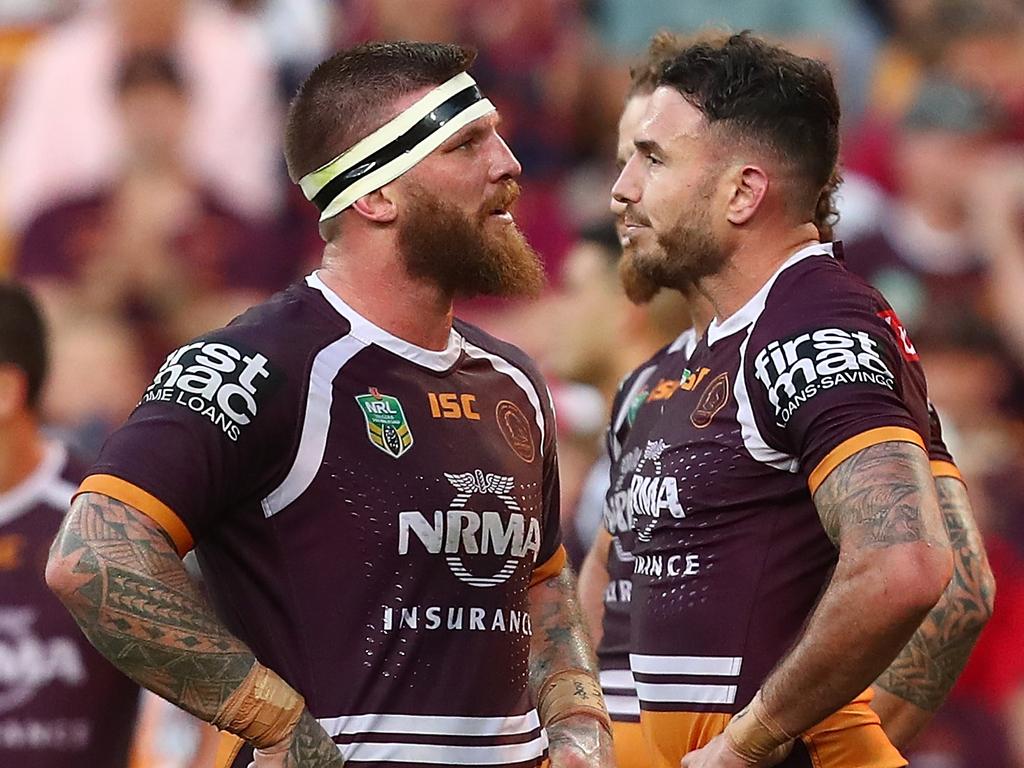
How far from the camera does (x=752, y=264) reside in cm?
420

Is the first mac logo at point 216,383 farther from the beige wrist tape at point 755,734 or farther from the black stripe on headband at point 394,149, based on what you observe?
the beige wrist tape at point 755,734

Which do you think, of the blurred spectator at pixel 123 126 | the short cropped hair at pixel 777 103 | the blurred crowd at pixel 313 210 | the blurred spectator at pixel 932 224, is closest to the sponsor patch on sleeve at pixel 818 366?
the short cropped hair at pixel 777 103

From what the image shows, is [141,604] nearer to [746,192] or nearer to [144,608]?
[144,608]

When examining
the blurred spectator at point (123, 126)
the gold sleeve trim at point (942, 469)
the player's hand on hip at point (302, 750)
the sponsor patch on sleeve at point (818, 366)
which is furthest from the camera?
the blurred spectator at point (123, 126)

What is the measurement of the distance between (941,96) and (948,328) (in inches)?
53.6

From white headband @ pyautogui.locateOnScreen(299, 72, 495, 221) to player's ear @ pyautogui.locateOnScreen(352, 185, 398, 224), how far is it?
0.01m

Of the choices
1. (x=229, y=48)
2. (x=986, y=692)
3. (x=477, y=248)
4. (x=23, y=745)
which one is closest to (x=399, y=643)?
(x=477, y=248)

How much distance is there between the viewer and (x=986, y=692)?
720cm

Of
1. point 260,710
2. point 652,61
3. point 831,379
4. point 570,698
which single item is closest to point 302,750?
point 260,710

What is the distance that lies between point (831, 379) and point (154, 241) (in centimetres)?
589

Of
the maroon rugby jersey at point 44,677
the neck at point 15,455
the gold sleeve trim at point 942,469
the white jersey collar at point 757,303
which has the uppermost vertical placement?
the white jersey collar at point 757,303

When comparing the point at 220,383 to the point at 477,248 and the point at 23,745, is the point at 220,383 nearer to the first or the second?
the point at 477,248

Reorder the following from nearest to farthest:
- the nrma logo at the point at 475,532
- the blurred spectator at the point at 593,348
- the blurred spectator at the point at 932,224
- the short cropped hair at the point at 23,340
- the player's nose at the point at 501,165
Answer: the nrma logo at the point at 475,532 < the player's nose at the point at 501,165 < the short cropped hair at the point at 23,340 < the blurred spectator at the point at 593,348 < the blurred spectator at the point at 932,224

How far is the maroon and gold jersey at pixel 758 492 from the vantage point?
12.2 ft
